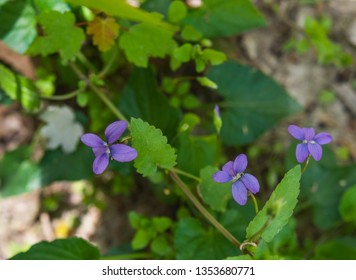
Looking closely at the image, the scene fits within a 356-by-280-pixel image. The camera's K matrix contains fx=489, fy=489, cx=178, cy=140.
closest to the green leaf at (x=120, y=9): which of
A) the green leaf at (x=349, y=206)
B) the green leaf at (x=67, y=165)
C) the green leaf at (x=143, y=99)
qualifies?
the green leaf at (x=143, y=99)

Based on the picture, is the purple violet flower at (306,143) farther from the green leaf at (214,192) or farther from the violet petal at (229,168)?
the green leaf at (214,192)

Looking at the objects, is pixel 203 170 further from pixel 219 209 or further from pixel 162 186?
pixel 162 186

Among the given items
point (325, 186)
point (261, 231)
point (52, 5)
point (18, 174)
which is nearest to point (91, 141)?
point (261, 231)

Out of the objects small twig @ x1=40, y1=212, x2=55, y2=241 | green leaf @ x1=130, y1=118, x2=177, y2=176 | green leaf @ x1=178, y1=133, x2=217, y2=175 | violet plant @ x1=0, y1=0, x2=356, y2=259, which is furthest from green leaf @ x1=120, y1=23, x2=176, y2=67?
small twig @ x1=40, y1=212, x2=55, y2=241

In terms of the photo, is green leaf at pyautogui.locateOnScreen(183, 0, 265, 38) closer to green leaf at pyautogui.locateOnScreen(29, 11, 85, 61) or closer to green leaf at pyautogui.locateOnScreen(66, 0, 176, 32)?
green leaf at pyautogui.locateOnScreen(66, 0, 176, 32)
